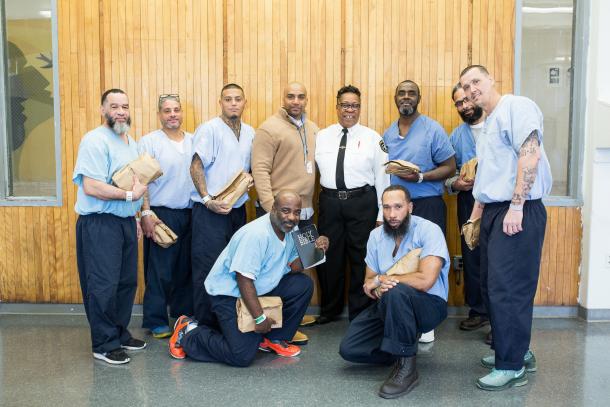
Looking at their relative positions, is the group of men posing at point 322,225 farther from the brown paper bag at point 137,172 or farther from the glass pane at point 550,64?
the glass pane at point 550,64

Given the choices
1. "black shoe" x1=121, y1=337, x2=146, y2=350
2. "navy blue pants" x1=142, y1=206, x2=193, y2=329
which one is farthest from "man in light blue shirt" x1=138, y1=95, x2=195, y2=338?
"black shoe" x1=121, y1=337, x2=146, y2=350

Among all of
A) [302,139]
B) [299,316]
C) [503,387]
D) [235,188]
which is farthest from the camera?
[302,139]

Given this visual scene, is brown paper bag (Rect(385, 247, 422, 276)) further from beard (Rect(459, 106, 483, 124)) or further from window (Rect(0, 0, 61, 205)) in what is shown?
window (Rect(0, 0, 61, 205))

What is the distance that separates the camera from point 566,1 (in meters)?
5.20

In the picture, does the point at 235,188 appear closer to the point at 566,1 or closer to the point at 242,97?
the point at 242,97

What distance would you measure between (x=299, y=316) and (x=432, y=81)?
2.27 metres

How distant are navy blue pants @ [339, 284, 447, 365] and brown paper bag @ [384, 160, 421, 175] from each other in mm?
1133

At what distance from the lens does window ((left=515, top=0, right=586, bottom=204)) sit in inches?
205

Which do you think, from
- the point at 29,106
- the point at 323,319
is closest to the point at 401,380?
the point at 323,319

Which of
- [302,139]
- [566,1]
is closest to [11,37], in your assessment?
[302,139]

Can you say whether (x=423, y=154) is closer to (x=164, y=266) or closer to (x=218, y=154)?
(x=218, y=154)

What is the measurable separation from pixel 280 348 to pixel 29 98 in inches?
118

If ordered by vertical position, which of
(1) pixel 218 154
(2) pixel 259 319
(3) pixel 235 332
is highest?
(1) pixel 218 154

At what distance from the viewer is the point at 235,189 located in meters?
4.54
